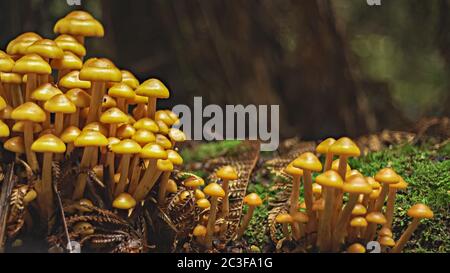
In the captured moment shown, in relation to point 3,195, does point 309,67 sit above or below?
above

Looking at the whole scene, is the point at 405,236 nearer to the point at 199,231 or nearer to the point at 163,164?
the point at 199,231

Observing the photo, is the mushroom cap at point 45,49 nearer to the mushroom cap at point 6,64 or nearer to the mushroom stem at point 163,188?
the mushroom cap at point 6,64

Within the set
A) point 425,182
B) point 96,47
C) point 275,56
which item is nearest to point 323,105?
point 275,56

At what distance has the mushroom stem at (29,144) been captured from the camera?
174cm

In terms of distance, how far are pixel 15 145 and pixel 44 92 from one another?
0.21 m

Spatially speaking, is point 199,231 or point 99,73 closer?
point 99,73

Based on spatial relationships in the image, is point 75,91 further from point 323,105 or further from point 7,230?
point 323,105

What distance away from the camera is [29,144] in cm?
176

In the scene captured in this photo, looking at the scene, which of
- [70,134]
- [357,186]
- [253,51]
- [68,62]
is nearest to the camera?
[357,186]

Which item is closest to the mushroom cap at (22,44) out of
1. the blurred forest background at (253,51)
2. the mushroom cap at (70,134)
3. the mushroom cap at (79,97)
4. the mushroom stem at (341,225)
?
the mushroom cap at (79,97)

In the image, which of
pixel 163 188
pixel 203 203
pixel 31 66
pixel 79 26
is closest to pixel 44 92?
pixel 31 66

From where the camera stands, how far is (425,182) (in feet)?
7.21

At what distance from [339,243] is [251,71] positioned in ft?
6.53
